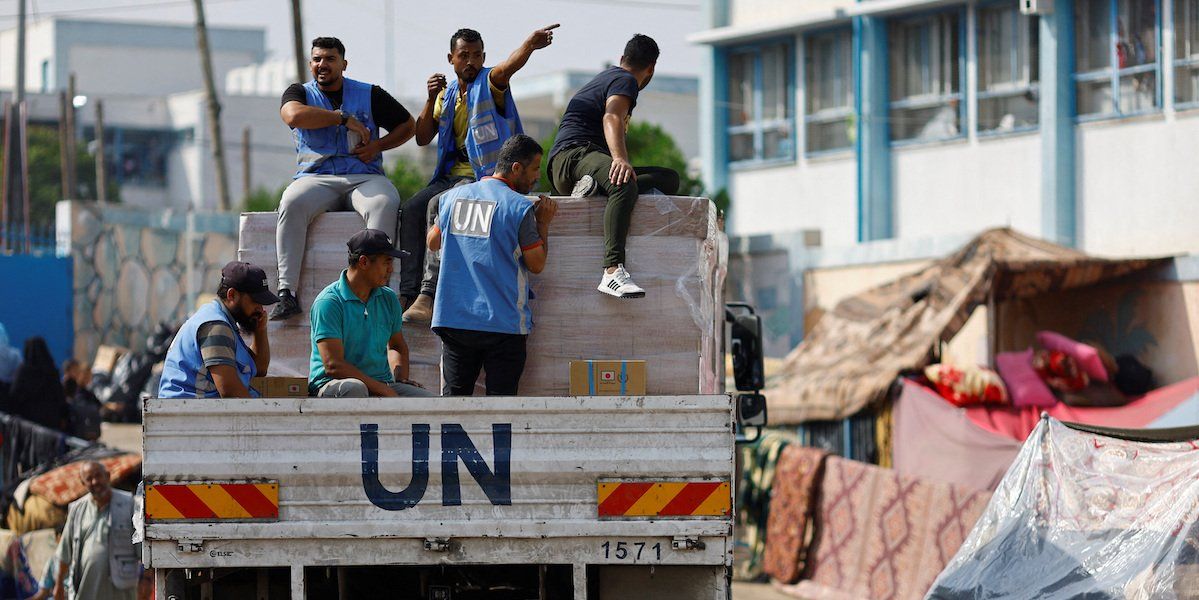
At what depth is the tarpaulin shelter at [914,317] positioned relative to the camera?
56.4 feet

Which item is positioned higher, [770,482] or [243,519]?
[243,519]

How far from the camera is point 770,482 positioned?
16.7 m

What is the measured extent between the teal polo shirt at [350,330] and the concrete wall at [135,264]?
23.7 metres

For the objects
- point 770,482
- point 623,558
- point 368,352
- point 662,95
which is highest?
Answer: point 662,95

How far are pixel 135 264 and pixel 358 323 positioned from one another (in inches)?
991

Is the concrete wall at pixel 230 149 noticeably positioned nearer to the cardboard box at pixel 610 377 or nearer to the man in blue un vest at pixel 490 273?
the man in blue un vest at pixel 490 273

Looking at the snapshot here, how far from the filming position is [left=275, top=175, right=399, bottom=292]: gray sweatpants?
8.09 m

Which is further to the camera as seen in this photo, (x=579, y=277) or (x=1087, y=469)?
(x=1087, y=469)

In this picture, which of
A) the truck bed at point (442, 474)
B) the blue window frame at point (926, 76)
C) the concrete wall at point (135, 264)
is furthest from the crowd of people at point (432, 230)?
the concrete wall at point (135, 264)

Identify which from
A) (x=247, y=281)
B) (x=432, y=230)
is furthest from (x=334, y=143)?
(x=247, y=281)

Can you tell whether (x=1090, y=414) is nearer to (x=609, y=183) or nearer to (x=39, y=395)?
(x=609, y=183)

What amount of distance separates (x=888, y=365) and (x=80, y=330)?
1785 centimetres

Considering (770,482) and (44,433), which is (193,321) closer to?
(44,433)

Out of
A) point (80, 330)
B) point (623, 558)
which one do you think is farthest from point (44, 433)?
point (80, 330)
